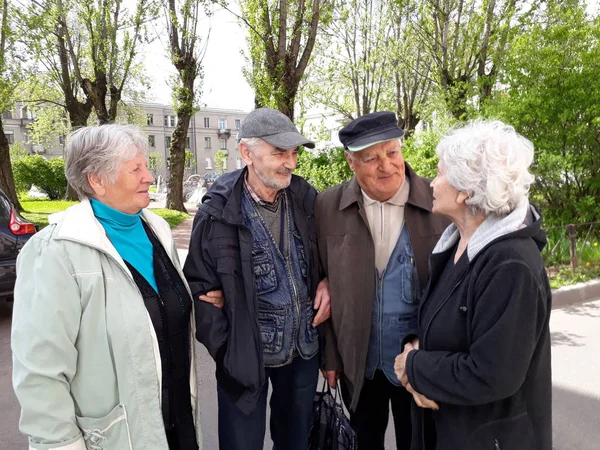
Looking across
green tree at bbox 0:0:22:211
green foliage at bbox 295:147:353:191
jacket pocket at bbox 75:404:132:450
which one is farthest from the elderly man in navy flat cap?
green tree at bbox 0:0:22:211

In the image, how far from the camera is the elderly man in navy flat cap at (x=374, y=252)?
88.9 inches

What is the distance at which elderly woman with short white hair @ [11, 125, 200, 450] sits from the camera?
1562mm

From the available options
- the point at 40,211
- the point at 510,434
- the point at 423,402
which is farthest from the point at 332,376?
the point at 40,211

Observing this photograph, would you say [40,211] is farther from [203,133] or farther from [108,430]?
[203,133]

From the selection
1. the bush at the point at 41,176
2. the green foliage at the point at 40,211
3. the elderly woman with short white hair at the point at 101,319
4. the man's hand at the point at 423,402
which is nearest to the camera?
the elderly woman with short white hair at the point at 101,319

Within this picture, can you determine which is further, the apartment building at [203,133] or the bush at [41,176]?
the apartment building at [203,133]

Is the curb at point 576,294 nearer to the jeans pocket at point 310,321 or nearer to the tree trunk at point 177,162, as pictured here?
the jeans pocket at point 310,321

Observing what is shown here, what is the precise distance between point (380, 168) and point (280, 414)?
5.02ft

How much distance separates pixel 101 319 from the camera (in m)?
1.66

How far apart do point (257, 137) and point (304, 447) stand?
178cm

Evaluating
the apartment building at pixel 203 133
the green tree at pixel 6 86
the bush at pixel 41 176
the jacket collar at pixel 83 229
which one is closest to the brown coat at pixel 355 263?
the jacket collar at pixel 83 229

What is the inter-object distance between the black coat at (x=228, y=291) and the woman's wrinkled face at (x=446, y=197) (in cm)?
92

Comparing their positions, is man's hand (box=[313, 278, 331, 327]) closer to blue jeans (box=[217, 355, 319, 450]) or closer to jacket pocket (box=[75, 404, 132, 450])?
blue jeans (box=[217, 355, 319, 450])

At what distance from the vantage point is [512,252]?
4.88ft
